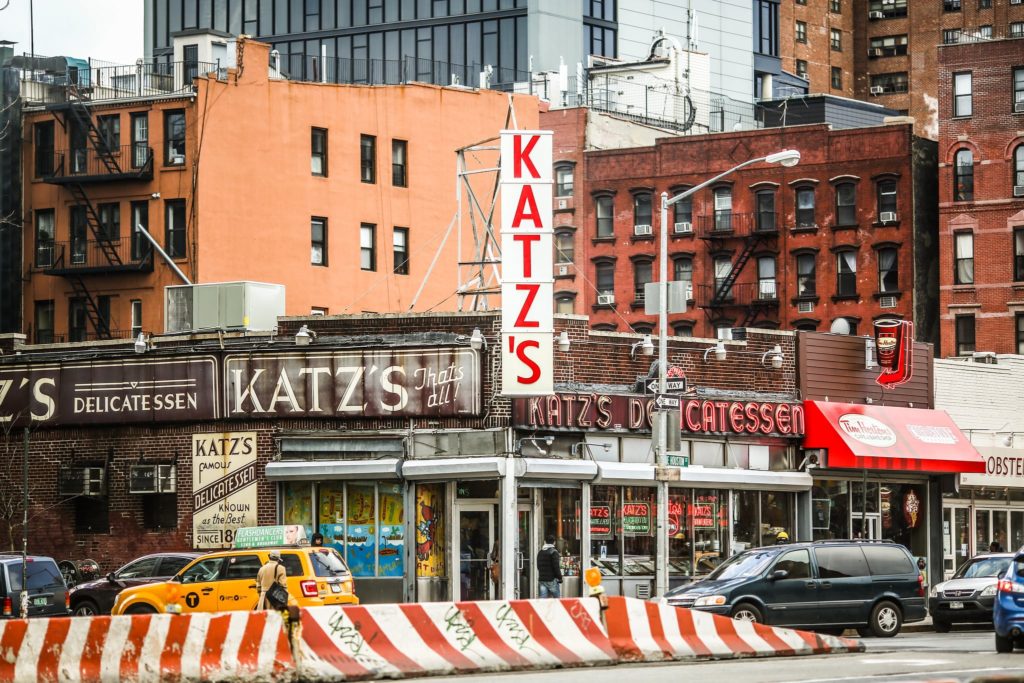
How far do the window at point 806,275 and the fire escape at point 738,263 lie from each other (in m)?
1.15

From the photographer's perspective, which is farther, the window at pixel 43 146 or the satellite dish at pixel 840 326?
the satellite dish at pixel 840 326

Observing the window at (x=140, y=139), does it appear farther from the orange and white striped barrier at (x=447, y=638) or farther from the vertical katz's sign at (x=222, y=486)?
the orange and white striped barrier at (x=447, y=638)

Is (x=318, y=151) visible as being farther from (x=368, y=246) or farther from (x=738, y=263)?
(x=738, y=263)

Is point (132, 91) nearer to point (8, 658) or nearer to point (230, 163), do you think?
point (230, 163)

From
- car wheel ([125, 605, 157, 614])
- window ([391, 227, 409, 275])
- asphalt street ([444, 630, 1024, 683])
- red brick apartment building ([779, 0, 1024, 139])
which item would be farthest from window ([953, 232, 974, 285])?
car wheel ([125, 605, 157, 614])

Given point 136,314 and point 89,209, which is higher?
point 89,209

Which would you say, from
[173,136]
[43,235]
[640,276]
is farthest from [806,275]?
[43,235]

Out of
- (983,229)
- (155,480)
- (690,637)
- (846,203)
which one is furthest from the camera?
(846,203)

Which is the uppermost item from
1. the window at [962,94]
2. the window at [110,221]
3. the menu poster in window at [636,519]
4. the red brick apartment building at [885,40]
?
the red brick apartment building at [885,40]

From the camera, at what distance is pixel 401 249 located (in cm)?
5869

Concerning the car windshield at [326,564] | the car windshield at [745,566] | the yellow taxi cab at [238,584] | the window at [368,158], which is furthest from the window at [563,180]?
the car windshield at [326,564]

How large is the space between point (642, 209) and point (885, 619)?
1863 inches

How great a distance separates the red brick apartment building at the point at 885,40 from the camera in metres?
112

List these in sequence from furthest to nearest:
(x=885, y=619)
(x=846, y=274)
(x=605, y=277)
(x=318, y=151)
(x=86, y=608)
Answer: (x=605, y=277) → (x=846, y=274) → (x=318, y=151) → (x=86, y=608) → (x=885, y=619)
